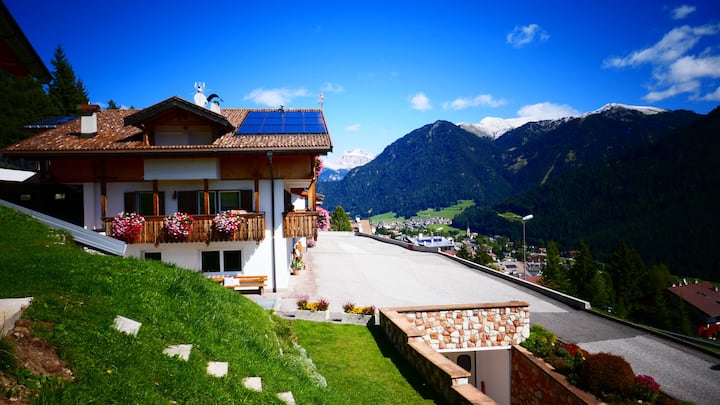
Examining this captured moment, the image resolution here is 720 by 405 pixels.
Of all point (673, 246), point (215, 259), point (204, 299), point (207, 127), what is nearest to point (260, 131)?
point (207, 127)

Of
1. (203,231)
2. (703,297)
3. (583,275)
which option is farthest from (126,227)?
(703,297)

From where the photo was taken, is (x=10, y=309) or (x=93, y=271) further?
(x=93, y=271)

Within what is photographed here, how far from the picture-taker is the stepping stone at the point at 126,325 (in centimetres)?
524

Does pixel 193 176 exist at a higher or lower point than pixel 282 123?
lower

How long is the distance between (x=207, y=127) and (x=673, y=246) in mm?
174877

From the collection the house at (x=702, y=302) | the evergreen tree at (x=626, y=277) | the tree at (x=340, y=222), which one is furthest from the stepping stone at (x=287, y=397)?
the house at (x=702, y=302)

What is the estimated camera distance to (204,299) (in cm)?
798

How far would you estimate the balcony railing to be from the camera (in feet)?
58.7

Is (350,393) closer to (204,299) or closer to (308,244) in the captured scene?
(204,299)

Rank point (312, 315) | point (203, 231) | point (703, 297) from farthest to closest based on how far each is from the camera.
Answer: point (703, 297)
point (203, 231)
point (312, 315)

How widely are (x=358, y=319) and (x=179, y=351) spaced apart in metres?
9.15

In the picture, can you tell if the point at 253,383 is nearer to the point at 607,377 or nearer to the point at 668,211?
the point at 607,377

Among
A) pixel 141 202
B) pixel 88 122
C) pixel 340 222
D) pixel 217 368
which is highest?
pixel 88 122

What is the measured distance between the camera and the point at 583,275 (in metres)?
60.4
